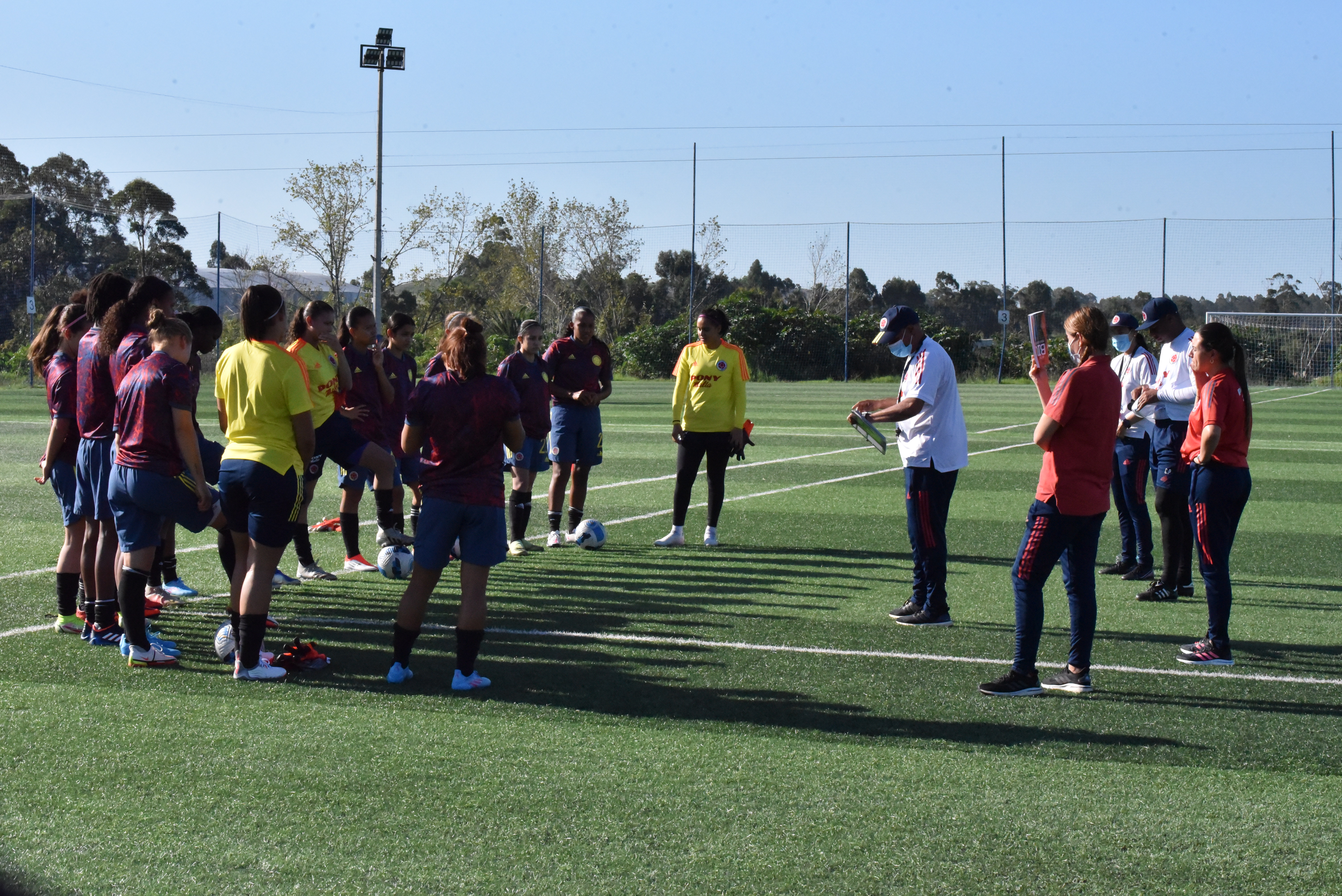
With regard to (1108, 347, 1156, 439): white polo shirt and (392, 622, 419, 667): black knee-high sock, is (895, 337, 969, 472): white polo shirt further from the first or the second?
(392, 622, 419, 667): black knee-high sock

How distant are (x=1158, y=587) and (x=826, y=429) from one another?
15076 mm

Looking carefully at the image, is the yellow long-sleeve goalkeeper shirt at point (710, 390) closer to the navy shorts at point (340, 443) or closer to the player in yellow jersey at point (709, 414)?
the player in yellow jersey at point (709, 414)

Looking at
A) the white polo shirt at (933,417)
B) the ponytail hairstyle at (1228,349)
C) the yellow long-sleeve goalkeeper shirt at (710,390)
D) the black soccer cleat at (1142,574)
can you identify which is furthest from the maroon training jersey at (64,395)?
the black soccer cleat at (1142,574)

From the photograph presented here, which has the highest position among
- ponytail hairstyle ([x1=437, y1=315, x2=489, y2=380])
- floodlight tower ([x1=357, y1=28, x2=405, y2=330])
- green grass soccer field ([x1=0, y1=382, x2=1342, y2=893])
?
floodlight tower ([x1=357, y1=28, x2=405, y2=330])

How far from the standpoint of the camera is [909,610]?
7.18 m

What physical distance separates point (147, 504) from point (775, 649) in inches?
132

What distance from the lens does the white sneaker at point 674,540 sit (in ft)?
32.6

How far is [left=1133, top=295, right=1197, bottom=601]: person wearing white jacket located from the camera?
7.90 meters

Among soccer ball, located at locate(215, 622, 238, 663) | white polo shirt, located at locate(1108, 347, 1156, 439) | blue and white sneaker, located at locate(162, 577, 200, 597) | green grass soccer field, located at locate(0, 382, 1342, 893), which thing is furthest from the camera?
white polo shirt, located at locate(1108, 347, 1156, 439)

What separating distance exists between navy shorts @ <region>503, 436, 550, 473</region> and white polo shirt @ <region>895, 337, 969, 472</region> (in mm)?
3325

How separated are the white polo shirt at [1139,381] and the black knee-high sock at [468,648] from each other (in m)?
5.10

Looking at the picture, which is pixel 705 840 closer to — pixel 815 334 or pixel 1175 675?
pixel 1175 675

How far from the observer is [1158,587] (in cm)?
791

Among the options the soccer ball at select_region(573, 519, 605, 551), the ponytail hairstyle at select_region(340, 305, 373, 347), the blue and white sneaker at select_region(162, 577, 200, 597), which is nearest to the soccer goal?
the soccer ball at select_region(573, 519, 605, 551)
